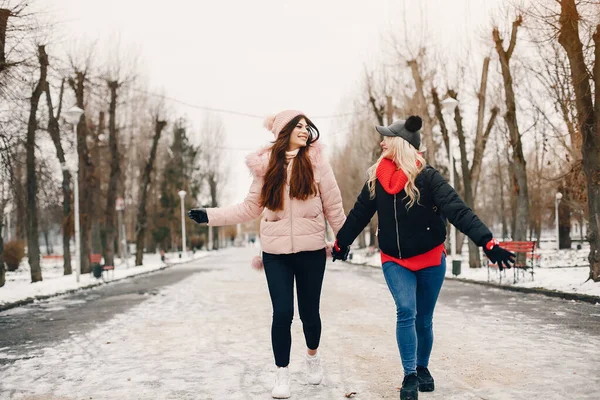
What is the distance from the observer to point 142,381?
17.7ft

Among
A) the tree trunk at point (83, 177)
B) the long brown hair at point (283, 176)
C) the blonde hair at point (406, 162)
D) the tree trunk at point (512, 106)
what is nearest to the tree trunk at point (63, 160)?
the tree trunk at point (83, 177)

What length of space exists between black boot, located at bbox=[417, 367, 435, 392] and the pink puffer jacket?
120 centimetres

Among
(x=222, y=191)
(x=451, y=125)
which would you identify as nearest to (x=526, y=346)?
(x=451, y=125)

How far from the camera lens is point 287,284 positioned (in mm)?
4578

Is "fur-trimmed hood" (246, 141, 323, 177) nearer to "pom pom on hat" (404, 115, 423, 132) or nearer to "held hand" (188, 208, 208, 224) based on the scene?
"held hand" (188, 208, 208, 224)

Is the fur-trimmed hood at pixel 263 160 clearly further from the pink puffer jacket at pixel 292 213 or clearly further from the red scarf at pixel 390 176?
the red scarf at pixel 390 176

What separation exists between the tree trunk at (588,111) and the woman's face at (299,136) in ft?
33.4

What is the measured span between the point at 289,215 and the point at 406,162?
914 mm

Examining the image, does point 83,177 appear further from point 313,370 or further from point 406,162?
point 406,162

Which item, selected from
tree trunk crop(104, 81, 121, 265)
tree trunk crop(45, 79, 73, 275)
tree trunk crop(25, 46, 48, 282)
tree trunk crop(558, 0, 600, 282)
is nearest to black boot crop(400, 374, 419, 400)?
tree trunk crop(558, 0, 600, 282)

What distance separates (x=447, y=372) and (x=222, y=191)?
6174 cm

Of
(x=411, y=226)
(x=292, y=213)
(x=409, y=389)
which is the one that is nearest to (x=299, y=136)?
(x=292, y=213)

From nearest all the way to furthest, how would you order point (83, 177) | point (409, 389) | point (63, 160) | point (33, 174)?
point (409, 389)
point (33, 174)
point (63, 160)
point (83, 177)

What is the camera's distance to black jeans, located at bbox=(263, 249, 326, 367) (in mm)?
4547
